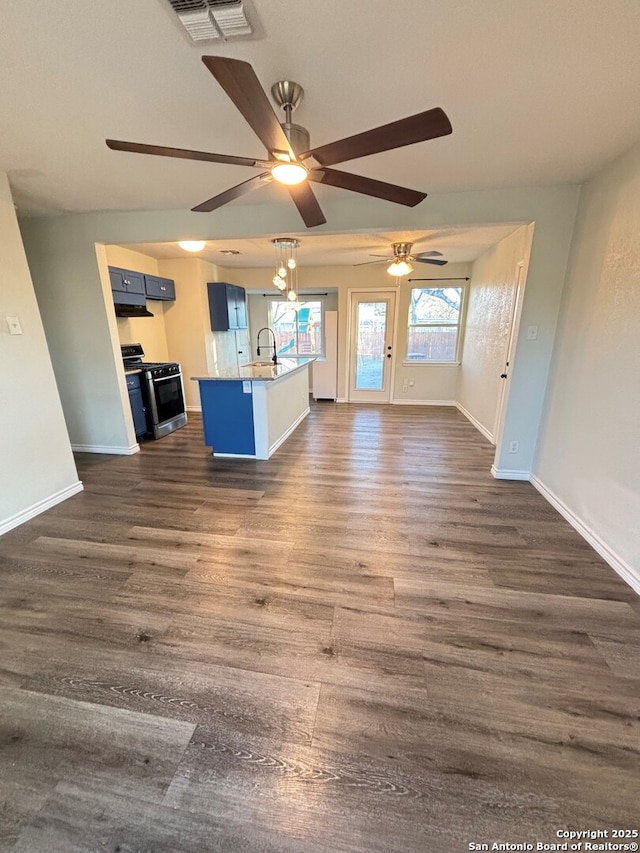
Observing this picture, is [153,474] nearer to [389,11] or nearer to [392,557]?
[392,557]

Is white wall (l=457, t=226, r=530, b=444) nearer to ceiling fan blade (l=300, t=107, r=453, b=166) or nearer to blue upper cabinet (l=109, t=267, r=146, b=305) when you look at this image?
ceiling fan blade (l=300, t=107, r=453, b=166)

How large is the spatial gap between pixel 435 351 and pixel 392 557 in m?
4.96

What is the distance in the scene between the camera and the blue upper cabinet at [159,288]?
183 inches

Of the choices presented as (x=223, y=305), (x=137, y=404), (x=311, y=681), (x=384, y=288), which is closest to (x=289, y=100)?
(x=311, y=681)

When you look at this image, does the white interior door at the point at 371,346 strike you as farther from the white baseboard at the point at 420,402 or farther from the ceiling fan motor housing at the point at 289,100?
the ceiling fan motor housing at the point at 289,100

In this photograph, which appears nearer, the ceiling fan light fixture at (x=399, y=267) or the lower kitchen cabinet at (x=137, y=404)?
the lower kitchen cabinet at (x=137, y=404)

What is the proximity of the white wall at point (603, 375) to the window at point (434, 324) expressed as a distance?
11.3ft

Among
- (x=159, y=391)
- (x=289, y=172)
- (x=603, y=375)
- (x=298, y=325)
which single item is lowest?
(x=159, y=391)

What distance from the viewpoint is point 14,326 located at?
8.11ft

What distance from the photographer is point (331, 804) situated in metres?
1.01

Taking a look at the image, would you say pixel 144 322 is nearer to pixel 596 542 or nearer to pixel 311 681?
pixel 311 681

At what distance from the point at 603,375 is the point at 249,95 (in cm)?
253

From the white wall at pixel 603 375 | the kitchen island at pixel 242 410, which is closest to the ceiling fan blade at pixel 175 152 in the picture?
the kitchen island at pixel 242 410

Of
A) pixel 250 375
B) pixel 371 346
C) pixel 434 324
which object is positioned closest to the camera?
pixel 250 375
